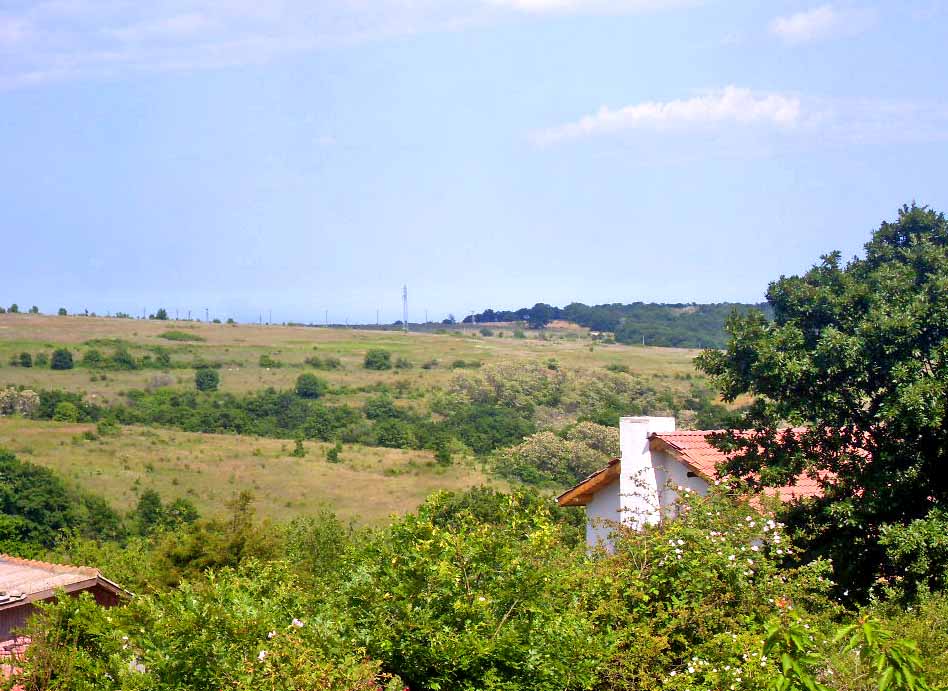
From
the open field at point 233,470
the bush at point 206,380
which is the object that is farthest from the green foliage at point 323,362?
the open field at point 233,470

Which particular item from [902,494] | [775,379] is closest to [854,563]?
[902,494]

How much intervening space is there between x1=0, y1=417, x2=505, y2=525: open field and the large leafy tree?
1433 inches

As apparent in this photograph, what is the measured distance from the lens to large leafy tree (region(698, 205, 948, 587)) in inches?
568

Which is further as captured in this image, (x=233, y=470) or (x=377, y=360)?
(x=377, y=360)

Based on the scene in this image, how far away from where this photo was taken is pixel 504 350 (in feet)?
367

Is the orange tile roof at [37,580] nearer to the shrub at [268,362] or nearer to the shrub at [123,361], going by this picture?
the shrub at [123,361]

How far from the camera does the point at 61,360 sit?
281 feet

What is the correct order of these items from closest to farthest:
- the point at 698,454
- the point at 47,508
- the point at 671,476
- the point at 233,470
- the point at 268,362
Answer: the point at 698,454 → the point at 671,476 → the point at 47,508 → the point at 233,470 → the point at 268,362

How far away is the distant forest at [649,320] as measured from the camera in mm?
124812

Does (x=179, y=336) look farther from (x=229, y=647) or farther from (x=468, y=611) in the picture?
(x=229, y=647)

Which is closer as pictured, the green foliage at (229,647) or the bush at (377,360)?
the green foliage at (229,647)

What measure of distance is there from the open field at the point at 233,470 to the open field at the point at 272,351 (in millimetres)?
14029

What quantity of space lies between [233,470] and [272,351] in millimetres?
41874

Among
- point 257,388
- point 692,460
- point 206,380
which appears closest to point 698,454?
point 692,460
